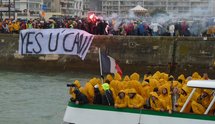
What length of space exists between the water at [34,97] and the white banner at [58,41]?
117cm

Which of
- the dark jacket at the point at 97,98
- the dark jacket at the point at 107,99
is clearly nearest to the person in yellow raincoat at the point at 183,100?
the dark jacket at the point at 107,99

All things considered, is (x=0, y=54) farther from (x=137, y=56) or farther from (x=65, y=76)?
(x=137, y=56)

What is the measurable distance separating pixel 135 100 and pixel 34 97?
7928 millimetres

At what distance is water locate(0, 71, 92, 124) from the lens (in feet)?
48.8

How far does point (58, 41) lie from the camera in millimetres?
24344

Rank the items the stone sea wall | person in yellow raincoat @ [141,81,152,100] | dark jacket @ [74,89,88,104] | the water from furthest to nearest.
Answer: the stone sea wall < the water < person in yellow raincoat @ [141,81,152,100] < dark jacket @ [74,89,88,104]

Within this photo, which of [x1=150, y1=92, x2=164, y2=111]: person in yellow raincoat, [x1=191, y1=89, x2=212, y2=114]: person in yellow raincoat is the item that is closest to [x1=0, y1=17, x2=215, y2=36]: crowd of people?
[x1=191, y1=89, x2=212, y2=114]: person in yellow raincoat

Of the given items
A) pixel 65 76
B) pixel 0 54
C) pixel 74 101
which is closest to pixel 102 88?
pixel 74 101

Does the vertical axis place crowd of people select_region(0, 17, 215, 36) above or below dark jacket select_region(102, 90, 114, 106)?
above

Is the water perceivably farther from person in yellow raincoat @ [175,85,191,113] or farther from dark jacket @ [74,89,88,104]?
person in yellow raincoat @ [175,85,191,113]

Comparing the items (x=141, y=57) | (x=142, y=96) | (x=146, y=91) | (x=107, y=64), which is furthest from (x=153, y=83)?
(x=141, y=57)

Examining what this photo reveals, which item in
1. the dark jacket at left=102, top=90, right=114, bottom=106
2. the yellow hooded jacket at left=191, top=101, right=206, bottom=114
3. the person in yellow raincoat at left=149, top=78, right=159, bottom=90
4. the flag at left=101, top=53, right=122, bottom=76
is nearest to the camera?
the yellow hooded jacket at left=191, top=101, right=206, bottom=114

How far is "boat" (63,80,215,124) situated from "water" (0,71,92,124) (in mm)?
3309

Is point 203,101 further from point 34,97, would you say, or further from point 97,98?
point 34,97
